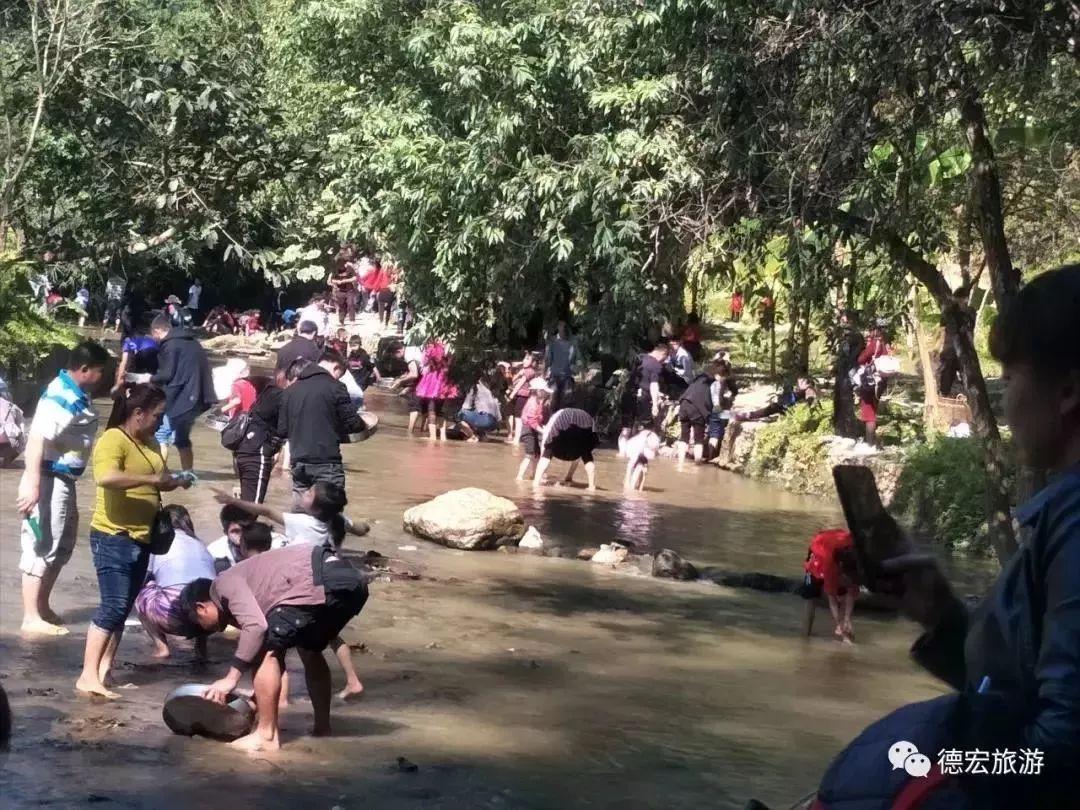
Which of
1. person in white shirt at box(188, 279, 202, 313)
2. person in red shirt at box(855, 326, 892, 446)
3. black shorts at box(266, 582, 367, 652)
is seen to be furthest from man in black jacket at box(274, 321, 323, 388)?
person in white shirt at box(188, 279, 202, 313)

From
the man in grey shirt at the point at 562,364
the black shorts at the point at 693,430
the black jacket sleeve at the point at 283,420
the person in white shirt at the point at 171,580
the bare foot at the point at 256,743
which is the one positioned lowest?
the bare foot at the point at 256,743

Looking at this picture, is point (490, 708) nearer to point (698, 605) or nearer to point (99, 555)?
point (99, 555)

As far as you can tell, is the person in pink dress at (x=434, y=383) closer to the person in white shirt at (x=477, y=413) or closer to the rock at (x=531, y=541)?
the person in white shirt at (x=477, y=413)

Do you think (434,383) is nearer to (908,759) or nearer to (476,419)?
(476,419)

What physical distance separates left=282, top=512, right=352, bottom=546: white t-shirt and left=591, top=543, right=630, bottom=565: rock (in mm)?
5730

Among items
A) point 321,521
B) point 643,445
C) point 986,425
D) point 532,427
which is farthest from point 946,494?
point 321,521

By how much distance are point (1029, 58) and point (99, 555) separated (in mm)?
6508

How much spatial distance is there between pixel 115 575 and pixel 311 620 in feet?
4.19

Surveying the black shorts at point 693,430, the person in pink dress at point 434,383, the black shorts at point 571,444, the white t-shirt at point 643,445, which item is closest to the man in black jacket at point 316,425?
the black shorts at point 571,444

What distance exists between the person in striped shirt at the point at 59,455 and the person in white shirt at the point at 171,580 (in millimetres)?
574

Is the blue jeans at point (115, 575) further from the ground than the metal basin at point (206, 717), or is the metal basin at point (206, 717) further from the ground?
the blue jeans at point (115, 575)

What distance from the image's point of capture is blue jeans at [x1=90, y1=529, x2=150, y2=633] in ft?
24.7

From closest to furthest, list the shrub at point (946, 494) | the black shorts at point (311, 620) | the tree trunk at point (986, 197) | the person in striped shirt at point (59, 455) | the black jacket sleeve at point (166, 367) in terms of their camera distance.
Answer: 1. the black shorts at point (311, 620)
2. the person in striped shirt at point (59, 455)
3. the tree trunk at point (986, 197)
4. the black jacket sleeve at point (166, 367)
5. the shrub at point (946, 494)

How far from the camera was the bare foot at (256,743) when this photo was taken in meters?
6.96
